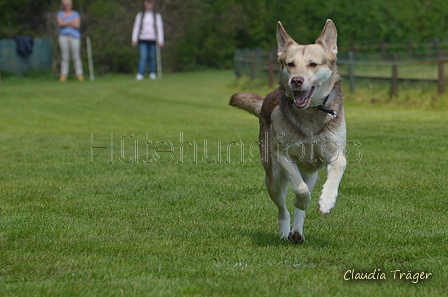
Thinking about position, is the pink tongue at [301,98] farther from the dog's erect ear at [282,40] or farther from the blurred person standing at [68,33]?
the blurred person standing at [68,33]

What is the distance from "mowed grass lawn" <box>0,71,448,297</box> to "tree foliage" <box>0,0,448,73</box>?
17424mm

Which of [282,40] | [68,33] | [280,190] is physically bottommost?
[280,190]

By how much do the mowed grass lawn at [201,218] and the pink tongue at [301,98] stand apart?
3.67ft

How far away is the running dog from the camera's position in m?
5.53

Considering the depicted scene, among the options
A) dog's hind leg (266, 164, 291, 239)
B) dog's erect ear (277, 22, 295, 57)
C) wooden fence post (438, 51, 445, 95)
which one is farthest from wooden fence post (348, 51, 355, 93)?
dog's hind leg (266, 164, 291, 239)

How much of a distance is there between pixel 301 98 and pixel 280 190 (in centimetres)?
80

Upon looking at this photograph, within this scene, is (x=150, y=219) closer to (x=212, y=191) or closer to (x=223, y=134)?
(x=212, y=191)

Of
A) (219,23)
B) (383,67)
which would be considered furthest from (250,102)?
(219,23)

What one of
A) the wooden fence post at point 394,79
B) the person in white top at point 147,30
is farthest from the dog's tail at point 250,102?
the person in white top at point 147,30

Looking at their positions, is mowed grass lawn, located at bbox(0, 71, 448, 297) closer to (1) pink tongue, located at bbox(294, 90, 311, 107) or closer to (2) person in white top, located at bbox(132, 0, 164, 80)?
(1) pink tongue, located at bbox(294, 90, 311, 107)

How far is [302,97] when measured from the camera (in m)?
5.59

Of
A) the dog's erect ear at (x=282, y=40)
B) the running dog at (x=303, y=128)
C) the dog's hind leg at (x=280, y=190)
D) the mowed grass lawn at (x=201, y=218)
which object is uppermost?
the dog's erect ear at (x=282, y=40)

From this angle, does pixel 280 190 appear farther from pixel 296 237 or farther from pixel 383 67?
pixel 383 67

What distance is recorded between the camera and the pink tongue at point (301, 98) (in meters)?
5.54
